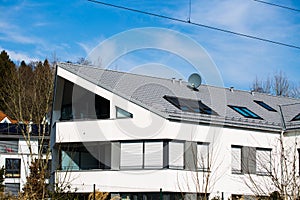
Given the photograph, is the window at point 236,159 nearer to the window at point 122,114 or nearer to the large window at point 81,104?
the window at point 122,114

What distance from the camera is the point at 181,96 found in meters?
25.4

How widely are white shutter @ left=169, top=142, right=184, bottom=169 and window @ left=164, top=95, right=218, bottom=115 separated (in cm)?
175

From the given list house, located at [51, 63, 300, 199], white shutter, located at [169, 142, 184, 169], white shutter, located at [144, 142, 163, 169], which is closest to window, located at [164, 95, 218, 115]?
house, located at [51, 63, 300, 199]

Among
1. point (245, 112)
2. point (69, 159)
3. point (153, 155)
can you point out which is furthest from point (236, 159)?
point (69, 159)

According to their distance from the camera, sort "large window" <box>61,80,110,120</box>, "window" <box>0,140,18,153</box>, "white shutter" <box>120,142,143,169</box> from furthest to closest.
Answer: "window" <box>0,140,18,153</box>, "large window" <box>61,80,110,120</box>, "white shutter" <box>120,142,143,169</box>

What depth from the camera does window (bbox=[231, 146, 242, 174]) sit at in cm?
2438

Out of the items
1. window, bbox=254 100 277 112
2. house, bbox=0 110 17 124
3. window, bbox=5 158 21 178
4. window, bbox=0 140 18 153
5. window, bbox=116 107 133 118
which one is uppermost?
house, bbox=0 110 17 124

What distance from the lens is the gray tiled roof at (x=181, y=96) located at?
2316 centimetres

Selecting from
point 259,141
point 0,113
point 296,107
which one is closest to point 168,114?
point 259,141

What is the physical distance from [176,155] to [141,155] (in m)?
1.53

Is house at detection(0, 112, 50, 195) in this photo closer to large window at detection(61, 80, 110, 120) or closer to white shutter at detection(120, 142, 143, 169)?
large window at detection(61, 80, 110, 120)

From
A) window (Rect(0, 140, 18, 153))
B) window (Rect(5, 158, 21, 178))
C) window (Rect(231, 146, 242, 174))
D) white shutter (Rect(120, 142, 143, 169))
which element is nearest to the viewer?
white shutter (Rect(120, 142, 143, 169))

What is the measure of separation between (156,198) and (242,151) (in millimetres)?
4961

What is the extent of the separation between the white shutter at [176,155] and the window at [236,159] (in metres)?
3.04
